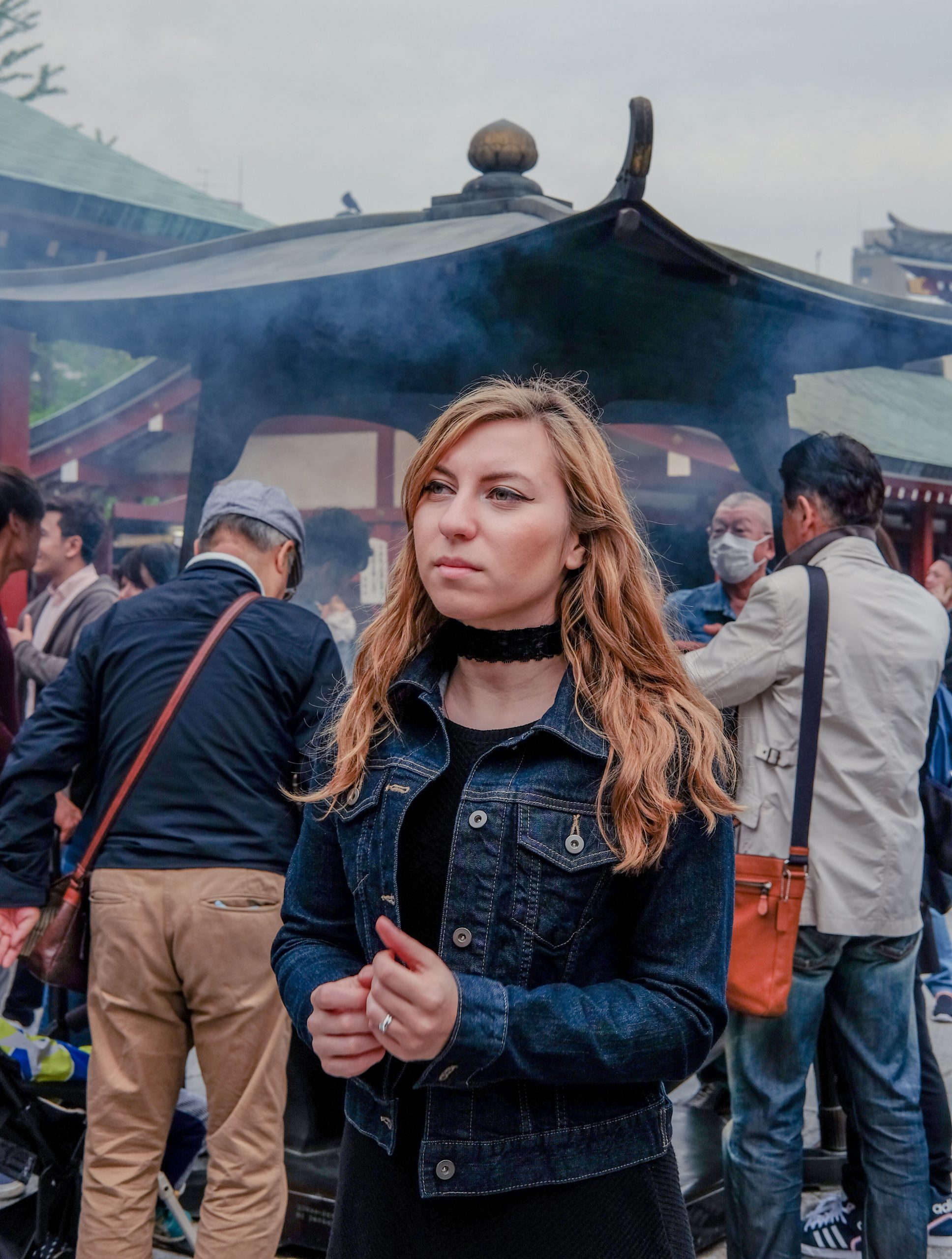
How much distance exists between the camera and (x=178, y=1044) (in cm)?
266

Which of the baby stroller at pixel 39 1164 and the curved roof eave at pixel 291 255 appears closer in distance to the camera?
the baby stroller at pixel 39 1164

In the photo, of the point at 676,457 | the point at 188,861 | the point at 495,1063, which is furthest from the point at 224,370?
the point at 676,457

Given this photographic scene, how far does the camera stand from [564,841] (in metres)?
1.32

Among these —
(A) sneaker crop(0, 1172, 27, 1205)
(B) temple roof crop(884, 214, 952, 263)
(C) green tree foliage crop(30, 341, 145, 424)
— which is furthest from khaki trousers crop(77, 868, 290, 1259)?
(C) green tree foliage crop(30, 341, 145, 424)

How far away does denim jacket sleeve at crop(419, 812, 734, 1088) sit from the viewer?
1.21 metres

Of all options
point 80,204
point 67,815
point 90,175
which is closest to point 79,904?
point 67,815

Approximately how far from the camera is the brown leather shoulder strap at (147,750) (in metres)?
2.61

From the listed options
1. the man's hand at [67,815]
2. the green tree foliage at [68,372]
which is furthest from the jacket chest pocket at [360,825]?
the green tree foliage at [68,372]

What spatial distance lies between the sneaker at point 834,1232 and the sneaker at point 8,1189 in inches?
82.5

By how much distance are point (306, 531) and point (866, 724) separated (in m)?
3.29

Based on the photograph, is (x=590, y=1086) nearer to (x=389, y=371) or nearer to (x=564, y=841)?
(x=564, y=841)

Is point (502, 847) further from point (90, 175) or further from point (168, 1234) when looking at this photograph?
point (90, 175)

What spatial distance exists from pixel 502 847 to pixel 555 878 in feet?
0.23

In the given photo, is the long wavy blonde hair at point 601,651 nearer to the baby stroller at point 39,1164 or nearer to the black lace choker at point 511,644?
the black lace choker at point 511,644
